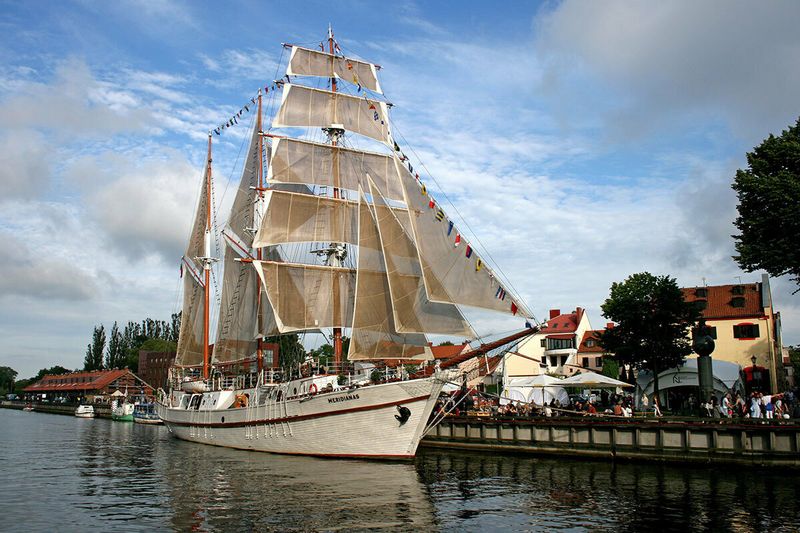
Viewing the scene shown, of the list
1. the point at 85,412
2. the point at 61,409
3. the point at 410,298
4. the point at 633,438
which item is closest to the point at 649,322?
the point at 633,438

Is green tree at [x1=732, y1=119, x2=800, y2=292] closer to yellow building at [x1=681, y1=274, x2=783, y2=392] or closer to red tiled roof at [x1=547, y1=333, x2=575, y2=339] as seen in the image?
yellow building at [x1=681, y1=274, x2=783, y2=392]

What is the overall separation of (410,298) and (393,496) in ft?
47.3

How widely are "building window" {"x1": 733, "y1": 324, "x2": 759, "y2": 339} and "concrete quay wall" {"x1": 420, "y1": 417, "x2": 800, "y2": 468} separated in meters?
39.1

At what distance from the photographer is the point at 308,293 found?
1891 inches

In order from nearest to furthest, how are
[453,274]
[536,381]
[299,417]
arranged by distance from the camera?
[453,274] < [299,417] < [536,381]

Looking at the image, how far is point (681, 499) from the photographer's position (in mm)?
24859

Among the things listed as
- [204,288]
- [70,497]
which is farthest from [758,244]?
[204,288]

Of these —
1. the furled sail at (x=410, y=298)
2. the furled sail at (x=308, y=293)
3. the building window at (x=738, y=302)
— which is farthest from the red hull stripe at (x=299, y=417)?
the building window at (x=738, y=302)

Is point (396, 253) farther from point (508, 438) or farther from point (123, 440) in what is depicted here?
point (123, 440)

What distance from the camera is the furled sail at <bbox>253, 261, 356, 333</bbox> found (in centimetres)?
4731

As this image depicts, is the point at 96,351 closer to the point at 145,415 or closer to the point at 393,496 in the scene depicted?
the point at 145,415

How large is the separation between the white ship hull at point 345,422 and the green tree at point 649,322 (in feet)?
72.3

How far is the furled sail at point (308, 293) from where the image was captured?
4731 centimetres

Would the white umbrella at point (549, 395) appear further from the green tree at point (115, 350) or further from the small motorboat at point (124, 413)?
the green tree at point (115, 350)
